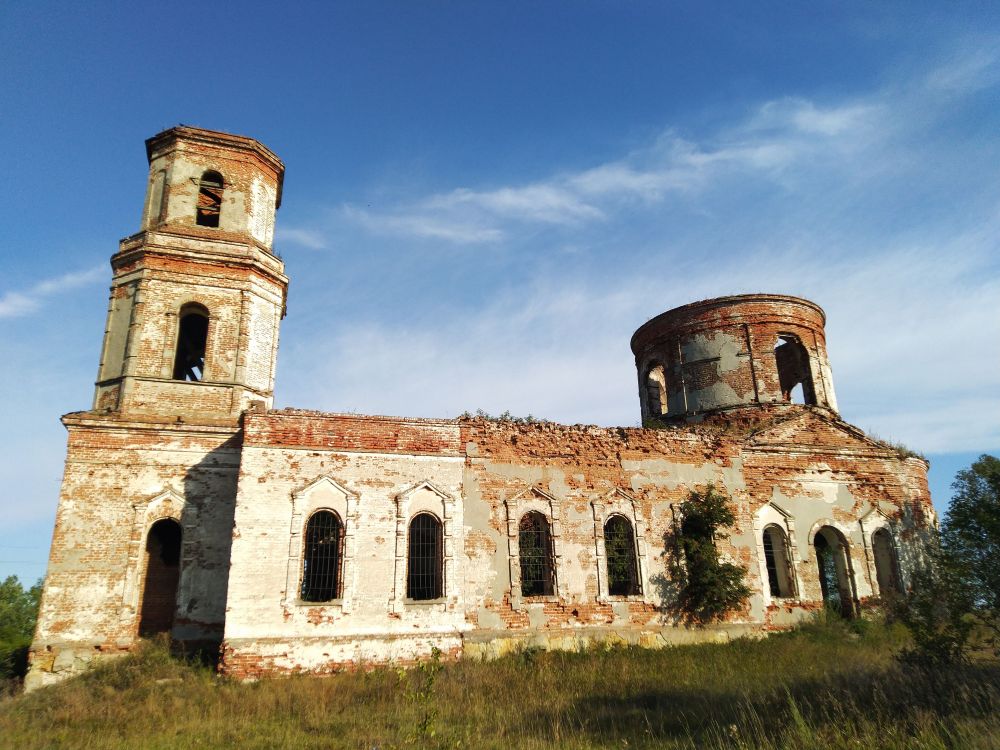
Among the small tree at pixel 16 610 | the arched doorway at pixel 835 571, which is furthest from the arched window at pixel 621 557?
the small tree at pixel 16 610

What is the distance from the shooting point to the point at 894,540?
56.1ft

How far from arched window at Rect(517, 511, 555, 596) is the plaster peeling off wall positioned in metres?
9.97

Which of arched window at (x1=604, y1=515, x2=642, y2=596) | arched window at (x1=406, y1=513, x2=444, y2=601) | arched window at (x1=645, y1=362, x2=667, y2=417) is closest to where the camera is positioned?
arched window at (x1=406, y1=513, x2=444, y2=601)

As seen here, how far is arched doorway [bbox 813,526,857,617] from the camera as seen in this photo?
16.3m

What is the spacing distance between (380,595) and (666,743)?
694 centimetres

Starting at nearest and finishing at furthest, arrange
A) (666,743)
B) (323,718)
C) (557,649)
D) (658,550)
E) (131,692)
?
(666,743), (323,718), (131,692), (557,649), (658,550)

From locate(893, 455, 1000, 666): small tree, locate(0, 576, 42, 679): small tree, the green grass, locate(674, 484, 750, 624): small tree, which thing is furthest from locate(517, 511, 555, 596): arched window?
locate(0, 576, 42, 679): small tree

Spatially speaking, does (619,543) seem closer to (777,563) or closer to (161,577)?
(777,563)

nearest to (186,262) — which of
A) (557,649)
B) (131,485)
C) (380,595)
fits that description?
(131,485)

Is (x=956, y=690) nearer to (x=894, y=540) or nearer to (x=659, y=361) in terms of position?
(x=894, y=540)

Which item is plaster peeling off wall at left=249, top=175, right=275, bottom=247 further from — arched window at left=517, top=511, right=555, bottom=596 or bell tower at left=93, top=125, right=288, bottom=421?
arched window at left=517, top=511, right=555, bottom=596

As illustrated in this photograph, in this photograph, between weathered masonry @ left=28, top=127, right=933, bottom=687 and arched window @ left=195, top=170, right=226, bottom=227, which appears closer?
weathered masonry @ left=28, top=127, right=933, bottom=687

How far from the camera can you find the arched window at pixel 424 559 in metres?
13.4

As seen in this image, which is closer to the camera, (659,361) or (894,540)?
(894,540)
